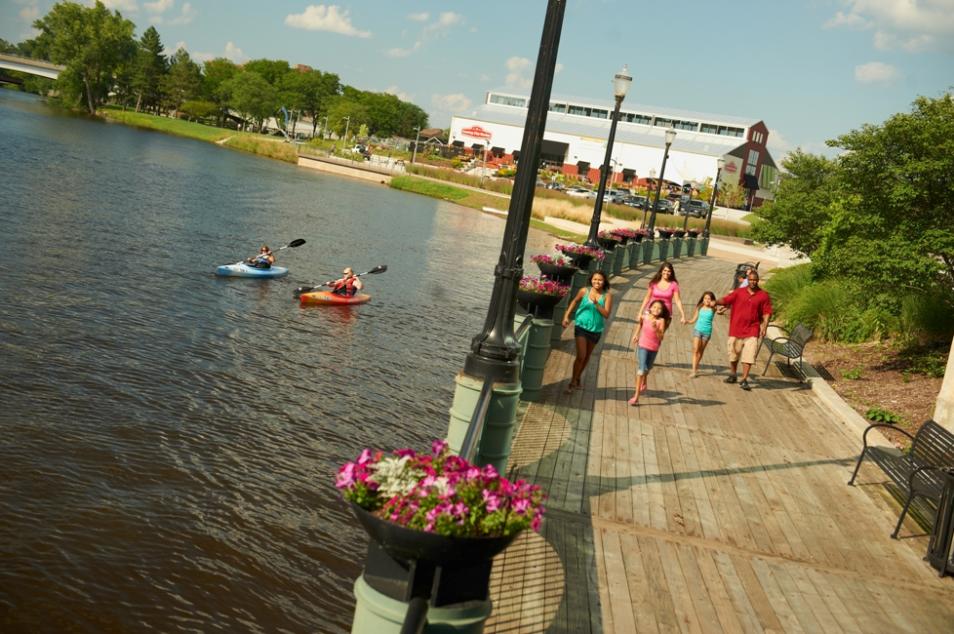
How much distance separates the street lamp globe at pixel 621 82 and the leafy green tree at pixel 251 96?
368ft

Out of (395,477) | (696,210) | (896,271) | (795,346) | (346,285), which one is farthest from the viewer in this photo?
(696,210)

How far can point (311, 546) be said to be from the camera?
8.88 meters

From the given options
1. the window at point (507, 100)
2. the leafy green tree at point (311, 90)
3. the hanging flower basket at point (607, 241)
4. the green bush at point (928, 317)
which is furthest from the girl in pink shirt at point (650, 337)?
the leafy green tree at point (311, 90)

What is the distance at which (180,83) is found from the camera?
123938mm

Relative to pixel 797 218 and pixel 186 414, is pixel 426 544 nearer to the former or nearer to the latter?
pixel 186 414

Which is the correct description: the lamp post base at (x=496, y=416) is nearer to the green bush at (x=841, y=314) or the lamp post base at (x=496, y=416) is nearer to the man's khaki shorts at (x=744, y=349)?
the man's khaki shorts at (x=744, y=349)

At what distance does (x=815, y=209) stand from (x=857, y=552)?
814 inches

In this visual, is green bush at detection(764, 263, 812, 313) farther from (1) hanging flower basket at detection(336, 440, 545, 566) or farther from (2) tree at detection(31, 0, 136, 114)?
(2) tree at detection(31, 0, 136, 114)

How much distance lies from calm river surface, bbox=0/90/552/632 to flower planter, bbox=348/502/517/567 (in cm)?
439

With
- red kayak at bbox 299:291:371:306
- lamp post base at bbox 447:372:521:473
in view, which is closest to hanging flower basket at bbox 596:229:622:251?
red kayak at bbox 299:291:371:306

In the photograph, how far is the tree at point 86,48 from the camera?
103m

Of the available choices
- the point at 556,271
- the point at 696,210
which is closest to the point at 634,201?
the point at 696,210

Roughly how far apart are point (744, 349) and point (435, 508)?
37.0 ft

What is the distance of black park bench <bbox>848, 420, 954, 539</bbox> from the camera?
26.0 ft
